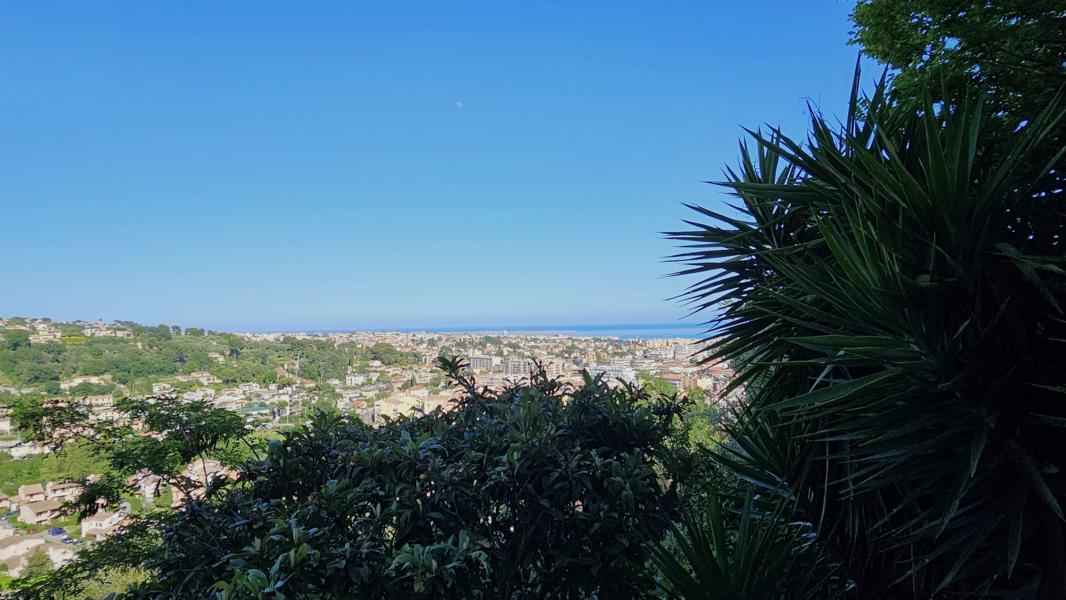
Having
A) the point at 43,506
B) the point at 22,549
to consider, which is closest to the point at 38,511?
the point at 43,506

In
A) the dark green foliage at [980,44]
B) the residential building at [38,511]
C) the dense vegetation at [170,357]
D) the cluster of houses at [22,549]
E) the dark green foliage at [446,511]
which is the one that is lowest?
the cluster of houses at [22,549]

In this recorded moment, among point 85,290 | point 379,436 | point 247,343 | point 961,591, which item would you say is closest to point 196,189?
point 85,290

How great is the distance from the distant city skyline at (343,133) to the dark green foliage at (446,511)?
85 centimetres

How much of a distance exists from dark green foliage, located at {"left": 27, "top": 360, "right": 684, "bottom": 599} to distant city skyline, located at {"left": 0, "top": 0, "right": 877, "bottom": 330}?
847 mm

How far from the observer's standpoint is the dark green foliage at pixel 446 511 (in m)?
1.43

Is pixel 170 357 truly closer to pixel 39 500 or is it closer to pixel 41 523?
pixel 39 500

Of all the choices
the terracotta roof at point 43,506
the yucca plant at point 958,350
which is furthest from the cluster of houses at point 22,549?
the yucca plant at point 958,350

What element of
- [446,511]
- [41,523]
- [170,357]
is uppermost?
[170,357]

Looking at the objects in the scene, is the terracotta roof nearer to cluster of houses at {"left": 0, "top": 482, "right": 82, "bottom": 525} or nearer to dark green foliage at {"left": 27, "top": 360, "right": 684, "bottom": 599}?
cluster of houses at {"left": 0, "top": 482, "right": 82, "bottom": 525}

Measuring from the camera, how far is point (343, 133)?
10.9 metres

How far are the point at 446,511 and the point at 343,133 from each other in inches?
432

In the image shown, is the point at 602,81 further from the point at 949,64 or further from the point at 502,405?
the point at 502,405

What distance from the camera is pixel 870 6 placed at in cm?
292

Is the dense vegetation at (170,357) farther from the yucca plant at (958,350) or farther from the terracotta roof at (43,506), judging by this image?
the yucca plant at (958,350)
